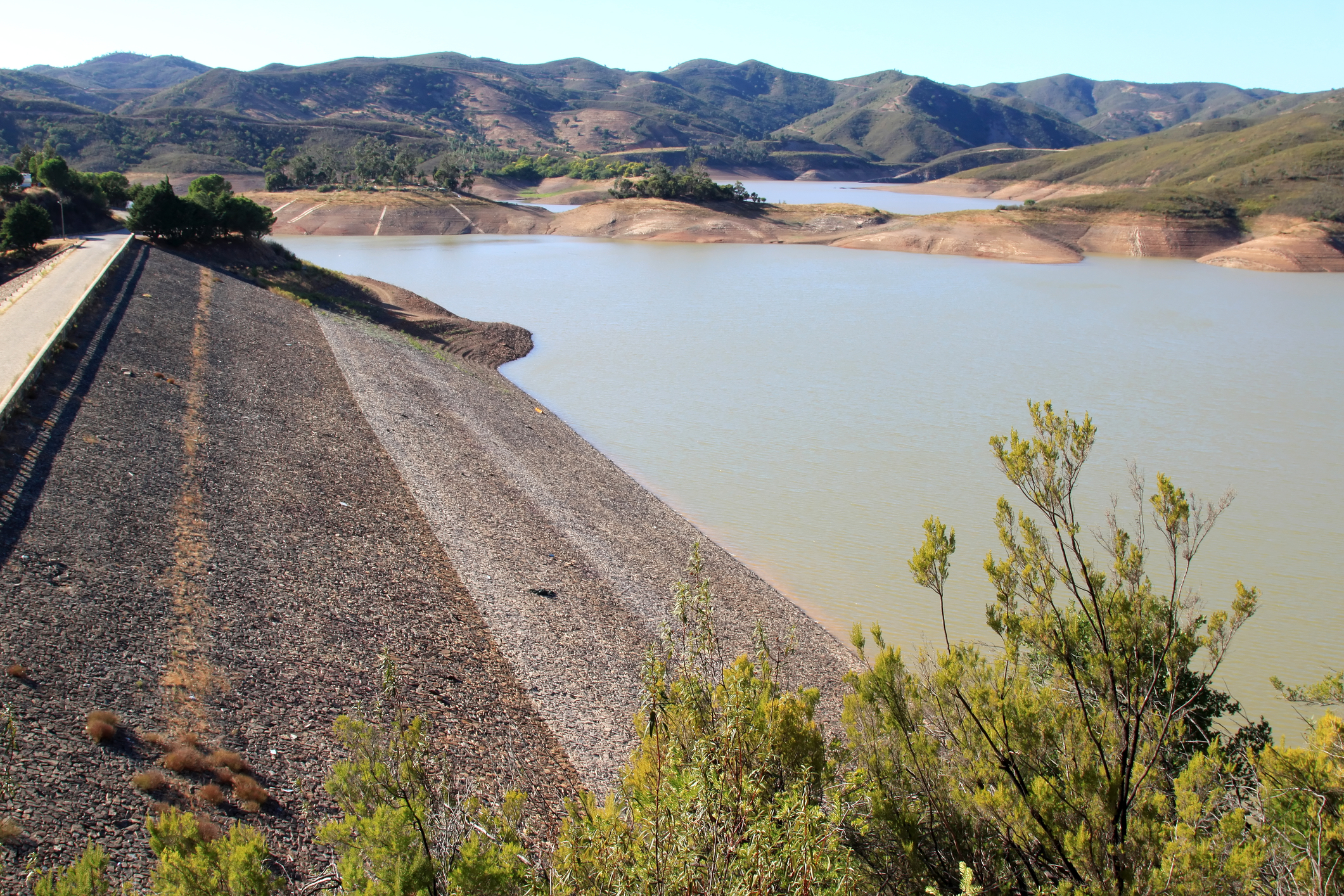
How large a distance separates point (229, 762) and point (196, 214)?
1266 inches

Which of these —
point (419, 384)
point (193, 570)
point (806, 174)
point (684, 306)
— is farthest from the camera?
point (806, 174)

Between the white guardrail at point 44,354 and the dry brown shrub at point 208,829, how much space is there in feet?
29.0

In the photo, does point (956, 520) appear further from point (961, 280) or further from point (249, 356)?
point (961, 280)

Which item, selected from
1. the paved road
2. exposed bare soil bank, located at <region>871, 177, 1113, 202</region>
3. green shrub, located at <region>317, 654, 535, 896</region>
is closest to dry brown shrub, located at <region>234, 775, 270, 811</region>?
green shrub, located at <region>317, 654, 535, 896</region>

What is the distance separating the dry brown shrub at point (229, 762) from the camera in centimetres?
671

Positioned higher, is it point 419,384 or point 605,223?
point 605,223

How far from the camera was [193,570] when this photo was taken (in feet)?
32.4

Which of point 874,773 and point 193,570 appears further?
point 193,570

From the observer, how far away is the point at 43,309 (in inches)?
783

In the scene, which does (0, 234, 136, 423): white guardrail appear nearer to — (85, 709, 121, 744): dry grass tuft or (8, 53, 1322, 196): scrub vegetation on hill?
(85, 709, 121, 744): dry grass tuft

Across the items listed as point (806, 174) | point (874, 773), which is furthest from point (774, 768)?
point (806, 174)

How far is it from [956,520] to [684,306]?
24592 millimetres

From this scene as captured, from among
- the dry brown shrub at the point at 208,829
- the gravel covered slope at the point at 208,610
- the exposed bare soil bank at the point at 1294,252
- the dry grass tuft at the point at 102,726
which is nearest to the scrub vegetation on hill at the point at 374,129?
the exposed bare soil bank at the point at 1294,252

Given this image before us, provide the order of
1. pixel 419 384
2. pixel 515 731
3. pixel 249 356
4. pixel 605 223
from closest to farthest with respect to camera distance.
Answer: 1. pixel 515 731
2. pixel 249 356
3. pixel 419 384
4. pixel 605 223
